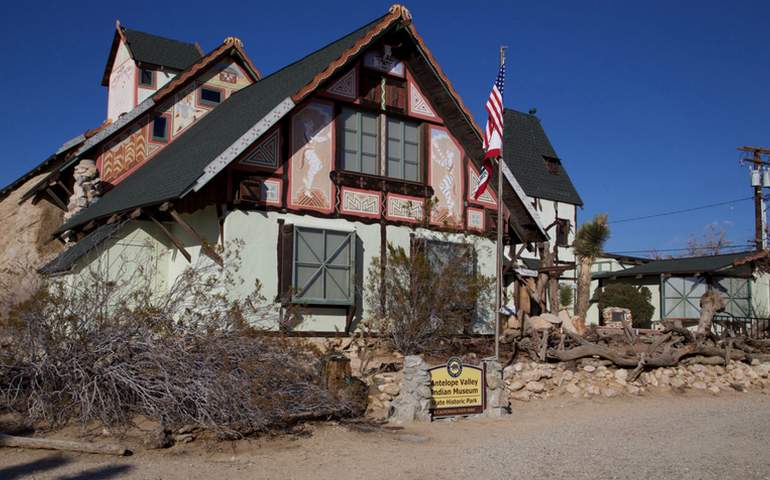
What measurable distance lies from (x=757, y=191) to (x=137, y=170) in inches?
1195

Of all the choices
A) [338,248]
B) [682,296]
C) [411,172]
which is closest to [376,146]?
[411,172]

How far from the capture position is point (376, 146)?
16.9 metres

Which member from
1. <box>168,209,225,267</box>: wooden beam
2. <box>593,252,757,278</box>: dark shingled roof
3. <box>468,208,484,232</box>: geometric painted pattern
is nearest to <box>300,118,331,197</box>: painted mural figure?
<box>168,209,225,267</box>: wooden beam

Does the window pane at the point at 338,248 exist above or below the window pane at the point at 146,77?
below

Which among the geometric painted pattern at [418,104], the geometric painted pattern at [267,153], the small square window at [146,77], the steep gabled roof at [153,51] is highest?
the steep gabled roof at [153,51]

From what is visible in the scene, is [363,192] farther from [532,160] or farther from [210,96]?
[532,160]

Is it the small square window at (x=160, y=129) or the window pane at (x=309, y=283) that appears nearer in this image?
the window pane at (x=309, y=283)

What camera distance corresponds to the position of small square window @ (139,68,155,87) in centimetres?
2310

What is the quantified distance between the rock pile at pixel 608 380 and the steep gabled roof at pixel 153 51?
47.9 feet

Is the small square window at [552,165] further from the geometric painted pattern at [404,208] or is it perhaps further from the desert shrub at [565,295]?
the geometric painted pattern at [404,208]

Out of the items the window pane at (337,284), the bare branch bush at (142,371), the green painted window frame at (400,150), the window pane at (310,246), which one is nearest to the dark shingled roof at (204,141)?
the green painted window frame at (400,150)

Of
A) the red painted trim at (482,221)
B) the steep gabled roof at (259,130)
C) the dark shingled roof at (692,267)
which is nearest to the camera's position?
the steep gabled roof at (259,130)

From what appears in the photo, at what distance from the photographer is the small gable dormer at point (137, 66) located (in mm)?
23062

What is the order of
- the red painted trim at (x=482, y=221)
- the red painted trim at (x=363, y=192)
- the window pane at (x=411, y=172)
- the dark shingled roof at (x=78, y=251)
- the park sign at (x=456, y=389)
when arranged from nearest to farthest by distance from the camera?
Result: the park sign at (x=456, y=389), the dark shingled roof at (x=78, y=251), the red painted trim at (x=363, y=192), the window pane at (x=411, y=172), the red painted trim at (x=482, y=221)
